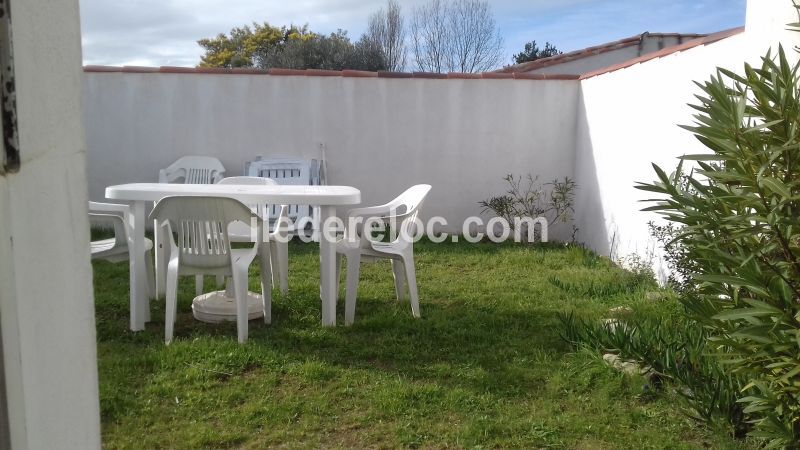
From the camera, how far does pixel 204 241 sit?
434cm

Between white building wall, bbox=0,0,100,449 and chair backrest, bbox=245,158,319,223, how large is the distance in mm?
7316

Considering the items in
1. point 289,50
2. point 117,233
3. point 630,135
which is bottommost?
point 117,233

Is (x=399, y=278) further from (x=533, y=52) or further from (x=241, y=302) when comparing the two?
(x=533, y=52)

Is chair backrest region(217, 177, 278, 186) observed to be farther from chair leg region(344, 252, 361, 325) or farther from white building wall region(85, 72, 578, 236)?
white building wall region(85, 72, 578, 236)

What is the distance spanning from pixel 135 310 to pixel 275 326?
93cm

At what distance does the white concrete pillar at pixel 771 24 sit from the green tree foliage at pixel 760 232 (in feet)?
2.45

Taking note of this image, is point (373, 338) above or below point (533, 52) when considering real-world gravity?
below

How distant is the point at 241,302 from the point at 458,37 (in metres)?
18.5

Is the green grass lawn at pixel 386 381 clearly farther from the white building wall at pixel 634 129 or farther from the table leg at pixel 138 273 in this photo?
the white building wall at pixel 634 129

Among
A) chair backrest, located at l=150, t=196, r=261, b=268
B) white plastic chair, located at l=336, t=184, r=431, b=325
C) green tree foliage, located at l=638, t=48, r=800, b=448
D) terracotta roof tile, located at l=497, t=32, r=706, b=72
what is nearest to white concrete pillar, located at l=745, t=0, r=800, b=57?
green tree foliage, located at l=638, t=48, r=800, b=448

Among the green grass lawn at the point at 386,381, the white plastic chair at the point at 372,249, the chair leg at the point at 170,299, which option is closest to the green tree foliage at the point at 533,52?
the green grass lawn at the point at 386,381

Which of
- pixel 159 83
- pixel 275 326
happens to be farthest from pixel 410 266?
pixel 159 83

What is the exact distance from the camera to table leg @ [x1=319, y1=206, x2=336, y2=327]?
4609 mm

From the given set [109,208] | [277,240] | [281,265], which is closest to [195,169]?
[281,265]
